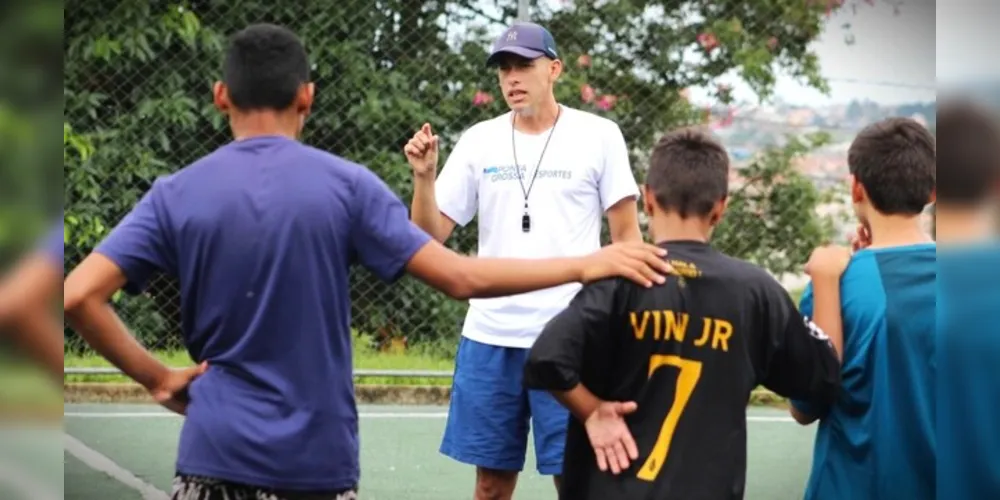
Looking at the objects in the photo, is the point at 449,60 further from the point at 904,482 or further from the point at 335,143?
the point at 904,482

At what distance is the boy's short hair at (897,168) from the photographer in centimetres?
289

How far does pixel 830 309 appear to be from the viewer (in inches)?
115

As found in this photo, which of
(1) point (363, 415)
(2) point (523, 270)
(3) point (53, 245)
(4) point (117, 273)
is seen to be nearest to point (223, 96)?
(4) point (117, 273)

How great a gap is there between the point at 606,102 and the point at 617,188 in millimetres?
5072

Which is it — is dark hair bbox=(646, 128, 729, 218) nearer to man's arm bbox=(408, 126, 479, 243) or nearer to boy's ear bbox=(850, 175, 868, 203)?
boy's ear bbox=(850, 175, 868, 203)

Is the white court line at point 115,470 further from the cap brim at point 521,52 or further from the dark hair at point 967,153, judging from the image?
the dark hair at point 967,153

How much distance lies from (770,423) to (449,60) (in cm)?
330

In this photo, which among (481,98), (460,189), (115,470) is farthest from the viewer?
(481,98)

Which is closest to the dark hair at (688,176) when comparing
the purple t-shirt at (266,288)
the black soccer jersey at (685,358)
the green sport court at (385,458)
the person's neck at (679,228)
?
the person's neck at (679,228)

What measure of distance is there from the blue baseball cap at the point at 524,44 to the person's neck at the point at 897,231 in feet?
6.02

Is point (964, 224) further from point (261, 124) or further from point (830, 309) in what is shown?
point (261, 124)

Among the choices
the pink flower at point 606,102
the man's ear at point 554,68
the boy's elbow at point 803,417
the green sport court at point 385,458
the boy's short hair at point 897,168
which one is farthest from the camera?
the pink flower at point 606,102

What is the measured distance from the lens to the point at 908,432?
110 inches

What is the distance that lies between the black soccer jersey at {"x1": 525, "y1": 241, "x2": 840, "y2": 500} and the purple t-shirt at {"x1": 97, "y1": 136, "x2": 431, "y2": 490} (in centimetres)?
44
